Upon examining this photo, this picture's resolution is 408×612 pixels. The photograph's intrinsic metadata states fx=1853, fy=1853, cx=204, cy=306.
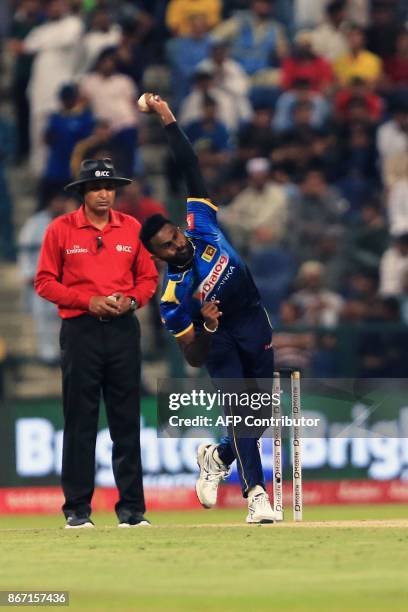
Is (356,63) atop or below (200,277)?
atop

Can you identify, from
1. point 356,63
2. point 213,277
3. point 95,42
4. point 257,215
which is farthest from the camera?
point 356,63

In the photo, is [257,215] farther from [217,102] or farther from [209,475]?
[209,475]

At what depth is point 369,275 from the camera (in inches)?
719

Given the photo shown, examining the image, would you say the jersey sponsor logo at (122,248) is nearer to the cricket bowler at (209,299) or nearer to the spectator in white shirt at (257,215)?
the cricket bowler at (209,299)

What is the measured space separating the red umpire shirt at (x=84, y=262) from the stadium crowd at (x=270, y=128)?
5.23 meters

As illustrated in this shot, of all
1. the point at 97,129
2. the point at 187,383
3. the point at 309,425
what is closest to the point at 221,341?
the point at 187,383

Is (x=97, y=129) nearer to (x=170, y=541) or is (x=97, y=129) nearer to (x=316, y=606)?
(x=170, y=541)

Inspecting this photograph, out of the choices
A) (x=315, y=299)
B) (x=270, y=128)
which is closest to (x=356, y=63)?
(x=270, y=128)

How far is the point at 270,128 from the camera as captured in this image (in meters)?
20.5

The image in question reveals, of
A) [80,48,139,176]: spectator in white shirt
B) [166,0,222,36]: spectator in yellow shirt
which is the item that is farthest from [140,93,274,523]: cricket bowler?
[166,0,222,36]: spectator in yellow shirt

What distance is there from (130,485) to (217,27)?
429 inches

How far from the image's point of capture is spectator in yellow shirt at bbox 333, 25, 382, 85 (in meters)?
21.8

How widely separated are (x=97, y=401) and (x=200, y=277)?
1.19m

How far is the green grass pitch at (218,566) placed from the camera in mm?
8617
